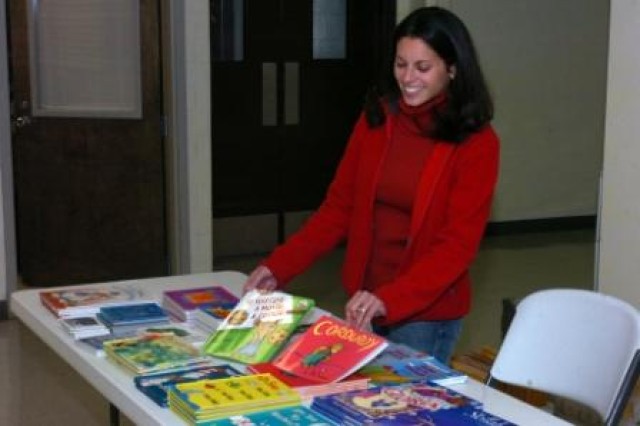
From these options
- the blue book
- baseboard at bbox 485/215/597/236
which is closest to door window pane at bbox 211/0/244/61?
baseboard at bbox 485/215/597/236

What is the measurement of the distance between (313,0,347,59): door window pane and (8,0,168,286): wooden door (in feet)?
5.36

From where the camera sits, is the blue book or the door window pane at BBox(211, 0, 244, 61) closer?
the blue book

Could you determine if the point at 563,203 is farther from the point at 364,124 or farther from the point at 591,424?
the point at 364,124

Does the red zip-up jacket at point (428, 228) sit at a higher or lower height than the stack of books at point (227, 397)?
higher

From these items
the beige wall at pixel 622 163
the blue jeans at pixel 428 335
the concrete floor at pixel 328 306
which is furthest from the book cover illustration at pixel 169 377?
the beige wall at pixel 622 163

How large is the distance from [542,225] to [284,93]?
2486 mm

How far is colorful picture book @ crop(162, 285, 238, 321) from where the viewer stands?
2.39m

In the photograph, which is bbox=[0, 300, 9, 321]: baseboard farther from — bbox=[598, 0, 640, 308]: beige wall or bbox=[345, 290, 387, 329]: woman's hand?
bbox=[345, 290, 387, 329]: woman's hand

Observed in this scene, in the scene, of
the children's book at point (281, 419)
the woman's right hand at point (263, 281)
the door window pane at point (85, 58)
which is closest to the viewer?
the children's book at point (281, 419)

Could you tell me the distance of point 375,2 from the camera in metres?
6.93

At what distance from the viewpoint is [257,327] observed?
2164 millimetres

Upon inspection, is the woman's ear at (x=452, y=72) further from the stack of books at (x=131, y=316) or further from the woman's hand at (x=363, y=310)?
the stack of books at (x=131, y=316)

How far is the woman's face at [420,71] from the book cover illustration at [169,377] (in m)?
0.80

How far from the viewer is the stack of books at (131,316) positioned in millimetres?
2252
